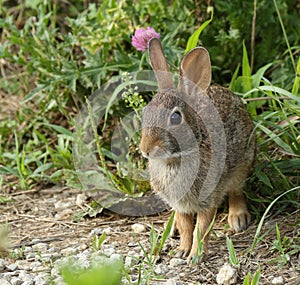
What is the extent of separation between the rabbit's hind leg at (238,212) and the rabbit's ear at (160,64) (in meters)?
0.89

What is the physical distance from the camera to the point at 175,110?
3557 millimetres

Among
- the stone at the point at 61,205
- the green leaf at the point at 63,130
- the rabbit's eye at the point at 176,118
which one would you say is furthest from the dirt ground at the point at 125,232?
the rabbit's eye at the point at 176,118

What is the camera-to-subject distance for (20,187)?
492 centimetres

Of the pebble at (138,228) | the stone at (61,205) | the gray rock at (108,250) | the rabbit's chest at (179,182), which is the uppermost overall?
the rabbit's chest at (179,182)

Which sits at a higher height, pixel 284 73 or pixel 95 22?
pixel 95 22

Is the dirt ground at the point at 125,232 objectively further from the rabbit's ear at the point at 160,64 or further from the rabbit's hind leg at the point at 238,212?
the rabbit's ear at the point at 160,64

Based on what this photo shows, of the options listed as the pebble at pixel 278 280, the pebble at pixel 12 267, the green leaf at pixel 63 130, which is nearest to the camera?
the pebble at pixel 278 280

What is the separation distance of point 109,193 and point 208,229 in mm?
1029

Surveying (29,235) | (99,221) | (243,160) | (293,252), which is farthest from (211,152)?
(29,235)

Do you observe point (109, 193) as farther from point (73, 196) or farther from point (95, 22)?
point (95, 22)

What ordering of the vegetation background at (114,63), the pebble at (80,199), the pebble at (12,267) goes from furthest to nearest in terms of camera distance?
the vegetation background at (114,63) → the pebble at (80,199) → the pebble at (12,267)

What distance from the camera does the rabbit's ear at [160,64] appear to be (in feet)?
12.3

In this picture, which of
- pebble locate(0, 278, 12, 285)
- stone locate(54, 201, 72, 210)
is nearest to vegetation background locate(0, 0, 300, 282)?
stone locate(54, 201, 72, 210)

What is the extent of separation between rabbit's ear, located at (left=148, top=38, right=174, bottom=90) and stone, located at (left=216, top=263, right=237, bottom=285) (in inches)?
41.3
